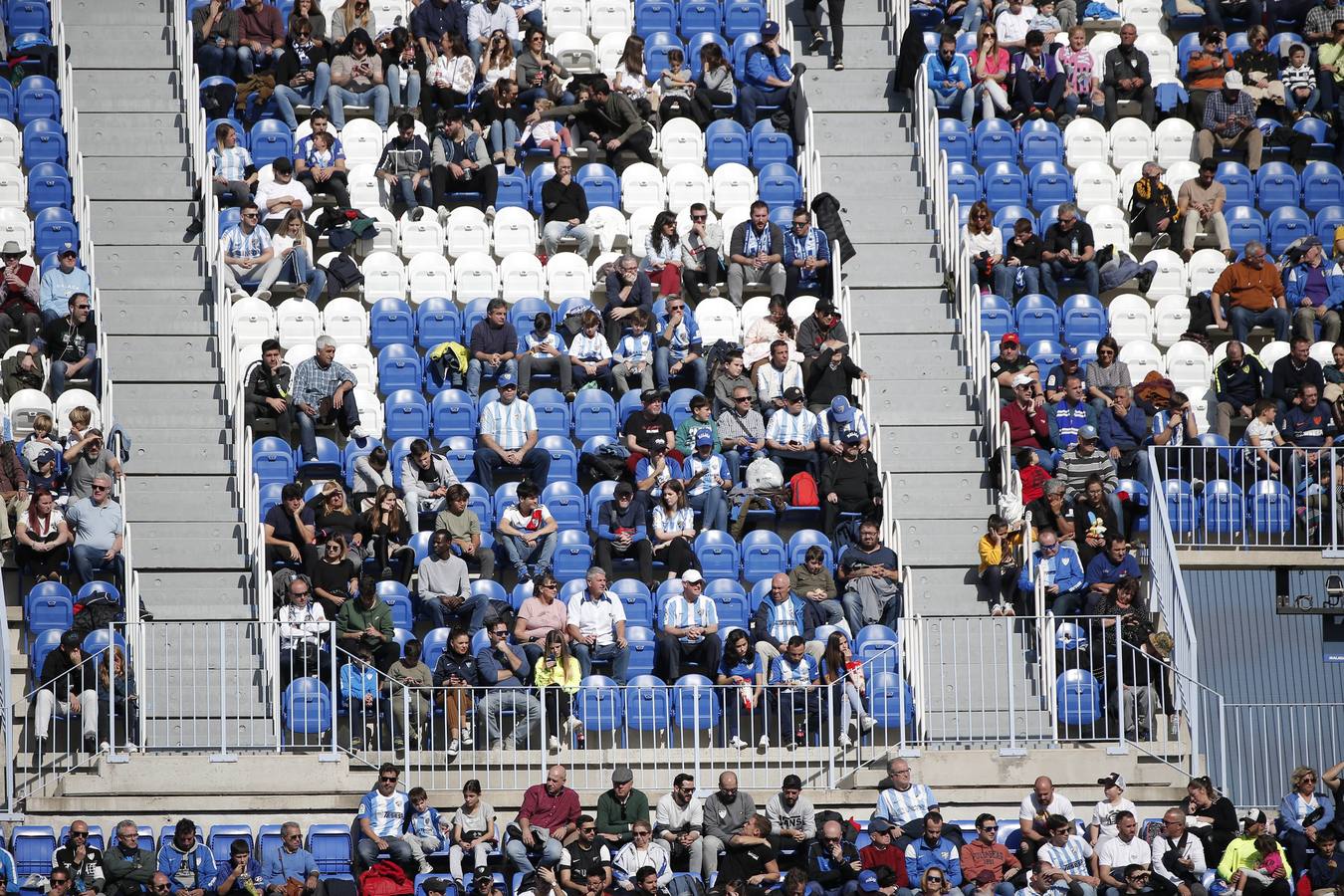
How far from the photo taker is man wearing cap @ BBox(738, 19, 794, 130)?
82.6ft

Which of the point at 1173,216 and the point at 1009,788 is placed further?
the point at 1173,216

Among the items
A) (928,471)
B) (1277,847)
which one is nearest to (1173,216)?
(928,471)

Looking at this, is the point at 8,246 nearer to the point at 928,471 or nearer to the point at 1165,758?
the point at 928,471

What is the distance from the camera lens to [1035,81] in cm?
2572

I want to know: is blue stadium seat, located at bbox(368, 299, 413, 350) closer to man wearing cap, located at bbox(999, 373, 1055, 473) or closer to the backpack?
the backpack

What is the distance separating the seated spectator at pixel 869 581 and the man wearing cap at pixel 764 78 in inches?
245

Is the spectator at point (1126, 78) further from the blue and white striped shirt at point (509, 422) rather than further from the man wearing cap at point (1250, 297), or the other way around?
the blue and white striped shirt at point (509, 422)

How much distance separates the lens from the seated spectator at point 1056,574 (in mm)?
20312

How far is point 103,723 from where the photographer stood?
752 inches

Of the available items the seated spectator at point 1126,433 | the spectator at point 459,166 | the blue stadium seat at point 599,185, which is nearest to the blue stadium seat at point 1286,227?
the seated spectator at point 1126,433

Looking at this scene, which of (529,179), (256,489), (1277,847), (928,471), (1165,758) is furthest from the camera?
(529,179)

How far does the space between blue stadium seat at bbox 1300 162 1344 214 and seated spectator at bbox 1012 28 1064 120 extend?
2.78 metres

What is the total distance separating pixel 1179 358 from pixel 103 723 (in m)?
11.0

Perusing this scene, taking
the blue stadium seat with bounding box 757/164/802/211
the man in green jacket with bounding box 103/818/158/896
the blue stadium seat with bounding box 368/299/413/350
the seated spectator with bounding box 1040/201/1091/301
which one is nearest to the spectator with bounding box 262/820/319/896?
the man in green jacket with bounding box 103/818/158/896
